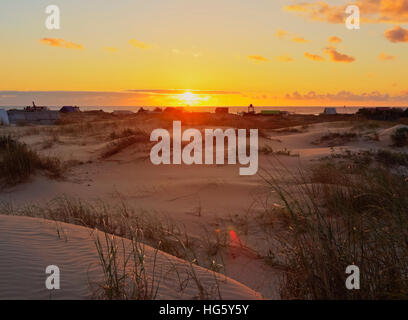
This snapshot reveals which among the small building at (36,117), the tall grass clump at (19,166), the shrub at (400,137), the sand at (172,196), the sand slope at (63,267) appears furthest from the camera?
the small building at (36,117)

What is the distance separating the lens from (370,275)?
2.82 metres

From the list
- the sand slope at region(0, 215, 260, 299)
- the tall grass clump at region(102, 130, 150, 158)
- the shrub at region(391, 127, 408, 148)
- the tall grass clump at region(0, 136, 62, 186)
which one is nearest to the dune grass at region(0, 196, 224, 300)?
the sand slope at region(0, 215, 260, 299)

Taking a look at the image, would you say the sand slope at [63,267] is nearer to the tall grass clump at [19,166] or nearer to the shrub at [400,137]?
the tall grass clump at [19,166]

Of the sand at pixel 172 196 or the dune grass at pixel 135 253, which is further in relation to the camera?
the sand at pixel 172 196

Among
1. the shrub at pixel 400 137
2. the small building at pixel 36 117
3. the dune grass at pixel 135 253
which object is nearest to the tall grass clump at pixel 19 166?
the dune grass at pixel 135 253

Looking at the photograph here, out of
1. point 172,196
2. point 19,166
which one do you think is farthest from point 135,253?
point 19,166

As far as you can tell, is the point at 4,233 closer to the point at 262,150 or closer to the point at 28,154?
the point at 28,154

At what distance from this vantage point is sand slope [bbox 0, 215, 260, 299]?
9.50 ft

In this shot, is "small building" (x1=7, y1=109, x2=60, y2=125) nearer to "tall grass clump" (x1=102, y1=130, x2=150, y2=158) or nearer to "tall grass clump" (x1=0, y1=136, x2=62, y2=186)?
"tall grass clump" (x1=102, y1=130, x2=150, y2=158)

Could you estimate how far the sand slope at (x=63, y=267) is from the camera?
2896mm

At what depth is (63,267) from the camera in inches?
132

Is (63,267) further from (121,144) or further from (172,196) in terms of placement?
(121,144)
